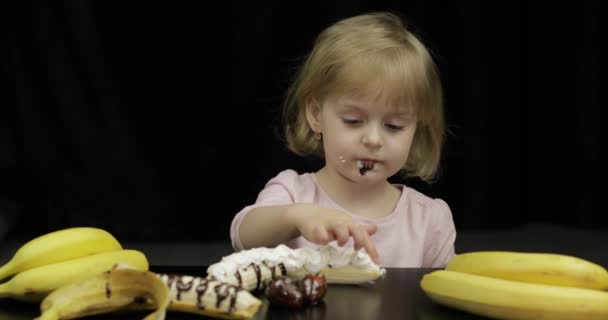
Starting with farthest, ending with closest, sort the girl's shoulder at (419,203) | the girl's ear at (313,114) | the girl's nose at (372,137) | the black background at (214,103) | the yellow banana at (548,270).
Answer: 1. the black background at (214,103)
2. the girl's shoulder at (419,203)
3. the girl's ear at (313,114)
4. the girl's nose at (372,137)
5. the yellow banana at (548,270)

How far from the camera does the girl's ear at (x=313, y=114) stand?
5.78 ft

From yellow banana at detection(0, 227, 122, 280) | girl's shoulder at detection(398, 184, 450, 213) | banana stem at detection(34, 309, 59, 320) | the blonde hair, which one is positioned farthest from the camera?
girl's shoulder at detection(398, 184, 450, 213)

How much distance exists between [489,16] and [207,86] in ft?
3.75

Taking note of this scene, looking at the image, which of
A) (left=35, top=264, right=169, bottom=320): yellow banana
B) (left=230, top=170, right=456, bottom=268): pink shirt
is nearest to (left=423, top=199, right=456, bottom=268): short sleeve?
(left=230, top=170, right=456, bottom=268): pink shirt

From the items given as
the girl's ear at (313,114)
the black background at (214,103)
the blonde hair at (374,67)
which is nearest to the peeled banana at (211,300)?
the blonde hair at (374,67)

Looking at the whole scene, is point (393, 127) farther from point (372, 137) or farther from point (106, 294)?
point (106, 294)

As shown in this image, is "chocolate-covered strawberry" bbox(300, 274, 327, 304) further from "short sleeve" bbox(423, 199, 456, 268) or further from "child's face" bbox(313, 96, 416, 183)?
"short sleeve" bbox(423, 199, 456, 268)

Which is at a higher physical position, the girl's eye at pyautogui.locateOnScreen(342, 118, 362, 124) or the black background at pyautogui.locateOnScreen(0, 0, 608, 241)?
the girl's eye at pyautogui.locateOnScreen(342, 118, 362, 124)

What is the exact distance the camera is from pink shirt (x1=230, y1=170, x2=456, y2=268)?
180 centimetres

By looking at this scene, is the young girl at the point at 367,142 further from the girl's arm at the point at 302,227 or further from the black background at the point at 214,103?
the black background at the point at 214,103

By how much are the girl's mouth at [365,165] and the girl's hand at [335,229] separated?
1.09 ft

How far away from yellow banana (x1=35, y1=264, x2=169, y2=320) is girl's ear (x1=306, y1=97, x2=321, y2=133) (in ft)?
2.71

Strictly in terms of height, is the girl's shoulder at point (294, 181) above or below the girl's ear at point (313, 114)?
below

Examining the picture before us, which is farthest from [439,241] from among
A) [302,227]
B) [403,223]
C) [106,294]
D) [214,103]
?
[214,103]
